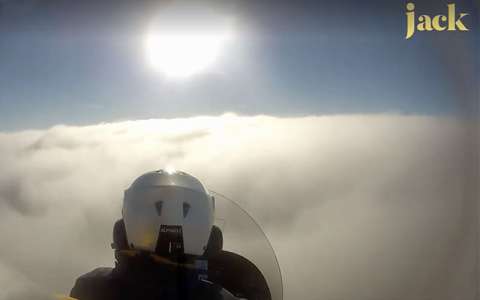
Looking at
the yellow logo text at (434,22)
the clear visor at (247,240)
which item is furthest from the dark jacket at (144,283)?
the yellow logo text at (434,22)

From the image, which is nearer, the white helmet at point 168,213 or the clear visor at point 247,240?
the white helmet at point 168,213

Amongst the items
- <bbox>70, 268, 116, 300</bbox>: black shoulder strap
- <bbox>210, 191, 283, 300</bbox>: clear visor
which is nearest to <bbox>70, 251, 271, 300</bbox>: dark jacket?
<bbox>70, 268, 116, 300</bbox>: black shoulder strap

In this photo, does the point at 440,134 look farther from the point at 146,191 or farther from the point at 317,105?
the point at 146,191

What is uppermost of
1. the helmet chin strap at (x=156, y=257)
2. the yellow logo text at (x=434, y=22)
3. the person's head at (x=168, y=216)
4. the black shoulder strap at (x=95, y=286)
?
the yellow logo text at (x=434, y=22)

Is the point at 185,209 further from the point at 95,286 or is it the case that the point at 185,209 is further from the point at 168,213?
the point at 95,286

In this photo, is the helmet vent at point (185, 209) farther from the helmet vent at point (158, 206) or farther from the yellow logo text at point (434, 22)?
the yellow logo text at point (434, 22)

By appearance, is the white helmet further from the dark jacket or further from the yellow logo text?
the yellow logo text

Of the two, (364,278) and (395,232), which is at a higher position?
(395,232)

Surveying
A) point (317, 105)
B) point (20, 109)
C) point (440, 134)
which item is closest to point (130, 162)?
point (20, 109)
